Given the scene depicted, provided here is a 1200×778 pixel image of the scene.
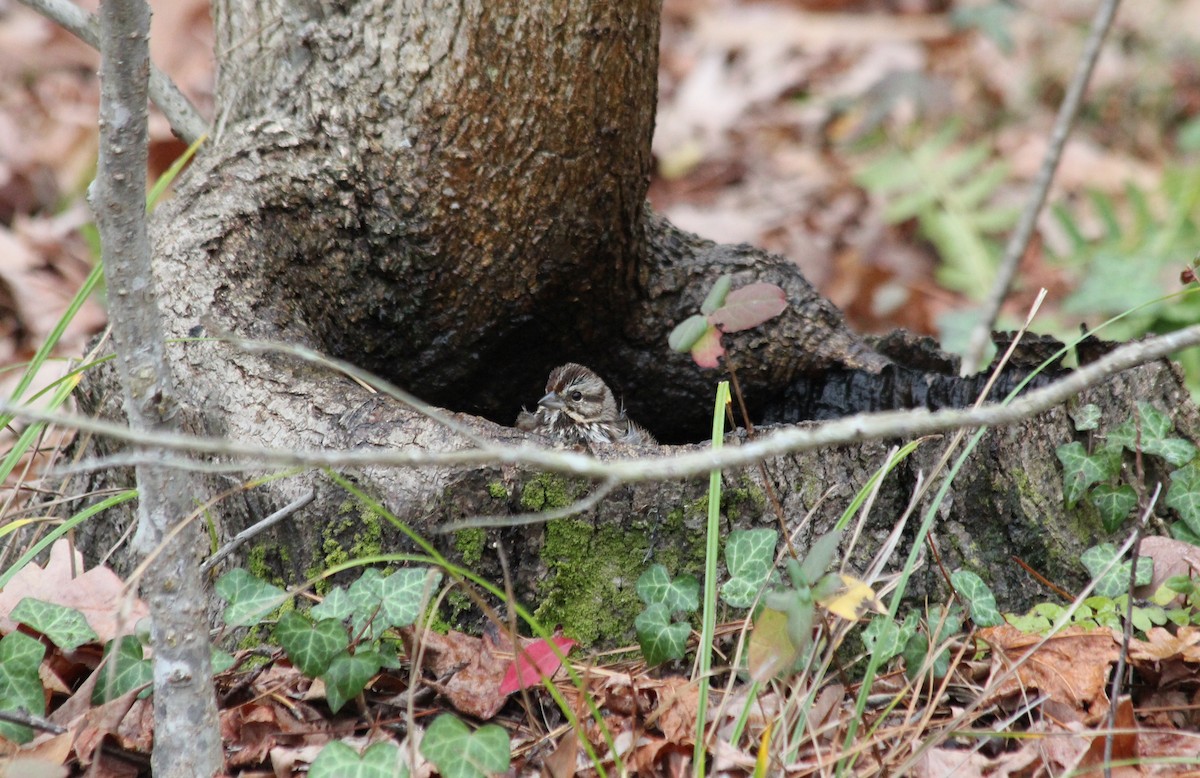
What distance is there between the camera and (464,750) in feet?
8.50

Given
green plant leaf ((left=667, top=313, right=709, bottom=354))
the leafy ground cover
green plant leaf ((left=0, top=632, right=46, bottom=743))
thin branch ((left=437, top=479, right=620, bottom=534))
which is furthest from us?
green plant leaf ((left=667, top=313, right=709, bottom=354))

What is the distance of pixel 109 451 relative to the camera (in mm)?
3859

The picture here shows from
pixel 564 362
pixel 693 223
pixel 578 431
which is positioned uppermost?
pixel 693 223

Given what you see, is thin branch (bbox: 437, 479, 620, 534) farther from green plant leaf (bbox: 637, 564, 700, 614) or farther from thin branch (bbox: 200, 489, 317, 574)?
thin branch (bbox: 200, 489, 317, 574)

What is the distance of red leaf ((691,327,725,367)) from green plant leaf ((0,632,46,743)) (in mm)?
1860

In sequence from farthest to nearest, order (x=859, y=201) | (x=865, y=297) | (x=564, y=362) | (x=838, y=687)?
1. (x=859, y=201)
2. (x=865, y=297)
3. (x=564, y=362)
4. (x=838, y=687)

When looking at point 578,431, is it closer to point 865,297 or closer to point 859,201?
point 865,297

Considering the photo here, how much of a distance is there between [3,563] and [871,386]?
319 centimetres

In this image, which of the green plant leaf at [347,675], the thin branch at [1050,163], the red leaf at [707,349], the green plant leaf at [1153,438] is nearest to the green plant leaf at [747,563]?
the red leaf at [707,349]

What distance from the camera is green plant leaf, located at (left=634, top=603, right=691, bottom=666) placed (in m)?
3.03

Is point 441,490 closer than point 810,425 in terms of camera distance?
Yes

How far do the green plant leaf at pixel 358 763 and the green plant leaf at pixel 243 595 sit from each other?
0.49 metres

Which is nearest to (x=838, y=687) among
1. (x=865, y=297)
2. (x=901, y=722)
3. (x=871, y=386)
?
(x=901, y=722)

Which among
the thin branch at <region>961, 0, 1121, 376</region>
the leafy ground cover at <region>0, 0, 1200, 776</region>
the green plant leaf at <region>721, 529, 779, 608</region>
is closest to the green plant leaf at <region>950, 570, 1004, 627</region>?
the leafy ground cover at <region>0, 0, 1200, 776</region>
